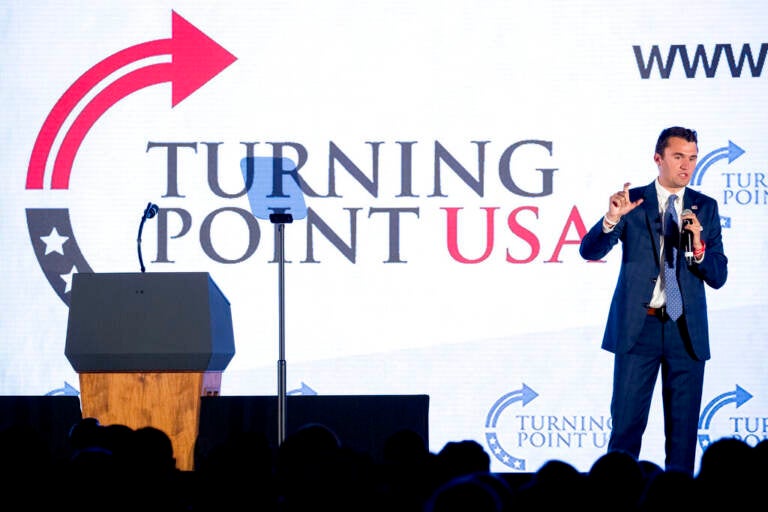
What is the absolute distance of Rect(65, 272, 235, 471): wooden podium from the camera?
4.22m

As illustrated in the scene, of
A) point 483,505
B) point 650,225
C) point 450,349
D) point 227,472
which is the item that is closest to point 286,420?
point 450,349

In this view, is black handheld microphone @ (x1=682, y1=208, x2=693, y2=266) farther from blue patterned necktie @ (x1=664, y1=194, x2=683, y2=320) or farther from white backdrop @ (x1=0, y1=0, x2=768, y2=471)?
white backdrop @ (x1=0, y1=0, x2=768, y2=471)

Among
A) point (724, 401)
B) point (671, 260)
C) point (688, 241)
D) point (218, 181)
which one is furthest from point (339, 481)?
point (724, 401)

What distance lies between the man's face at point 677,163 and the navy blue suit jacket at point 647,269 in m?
0.08

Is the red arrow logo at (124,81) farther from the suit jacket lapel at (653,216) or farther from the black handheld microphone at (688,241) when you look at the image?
the black handheld microphone at (688,241)

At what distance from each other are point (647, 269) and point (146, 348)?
212cm

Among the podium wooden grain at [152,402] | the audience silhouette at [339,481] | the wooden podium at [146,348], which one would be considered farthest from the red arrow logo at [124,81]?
the audience silhouette at [339,481]

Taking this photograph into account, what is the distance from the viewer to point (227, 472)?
2.37 metres

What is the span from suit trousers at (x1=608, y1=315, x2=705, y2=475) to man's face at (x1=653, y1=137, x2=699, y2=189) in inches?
25.1

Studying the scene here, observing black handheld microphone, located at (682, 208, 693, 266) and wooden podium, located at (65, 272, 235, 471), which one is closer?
wooden podium, located at (65, 272, 235, 471)

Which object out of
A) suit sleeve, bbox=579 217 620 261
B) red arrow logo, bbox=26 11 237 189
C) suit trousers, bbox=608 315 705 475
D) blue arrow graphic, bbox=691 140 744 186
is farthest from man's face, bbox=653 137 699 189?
red arrow logo, bbox=26 11 237 189

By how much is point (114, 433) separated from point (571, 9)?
382 cm

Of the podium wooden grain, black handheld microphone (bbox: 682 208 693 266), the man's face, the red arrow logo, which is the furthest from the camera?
the red arrow logo

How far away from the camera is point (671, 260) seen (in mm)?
4688
